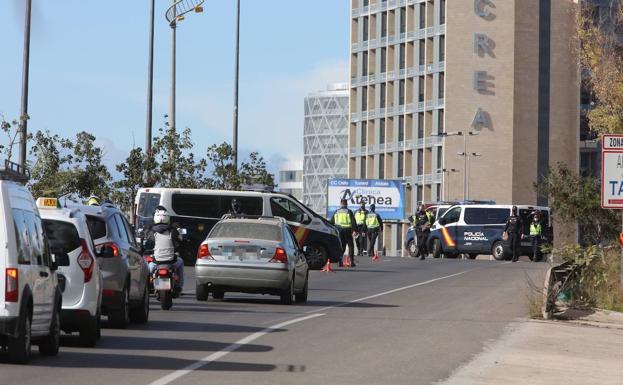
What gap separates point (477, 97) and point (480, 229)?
66191mm

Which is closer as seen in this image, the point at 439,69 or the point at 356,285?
the point at 356,285

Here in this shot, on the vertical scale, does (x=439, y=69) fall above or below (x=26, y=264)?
above

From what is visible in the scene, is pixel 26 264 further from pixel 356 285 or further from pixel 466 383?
pixel 356 285

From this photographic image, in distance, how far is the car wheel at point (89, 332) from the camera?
Answer: 56.4 feet

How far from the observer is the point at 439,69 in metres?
129

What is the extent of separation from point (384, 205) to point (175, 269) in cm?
6625

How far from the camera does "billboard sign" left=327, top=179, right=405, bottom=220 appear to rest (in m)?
89.8

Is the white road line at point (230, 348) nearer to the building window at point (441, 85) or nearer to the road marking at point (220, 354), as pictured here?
the road marking at point (220, 354)

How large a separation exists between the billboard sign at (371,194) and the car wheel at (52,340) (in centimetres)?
7349

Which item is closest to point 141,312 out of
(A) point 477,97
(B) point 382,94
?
(A) point 477,97

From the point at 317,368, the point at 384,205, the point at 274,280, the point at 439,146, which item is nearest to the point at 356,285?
the point at 274,280

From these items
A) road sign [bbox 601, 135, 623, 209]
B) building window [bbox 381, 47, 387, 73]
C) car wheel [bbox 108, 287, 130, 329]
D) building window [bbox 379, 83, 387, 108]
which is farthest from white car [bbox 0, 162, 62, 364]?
building window [bbox 381, 47, 387, 73]

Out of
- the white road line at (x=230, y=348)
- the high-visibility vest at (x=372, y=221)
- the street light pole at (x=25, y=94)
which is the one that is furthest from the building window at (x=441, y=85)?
the white road line at (x=230, y=348)

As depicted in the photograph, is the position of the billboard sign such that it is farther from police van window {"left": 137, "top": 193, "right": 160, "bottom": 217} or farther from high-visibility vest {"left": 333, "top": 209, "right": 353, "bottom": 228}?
police van window {"left": 137, "top": 193, "right": 160, "bottom": 217}
